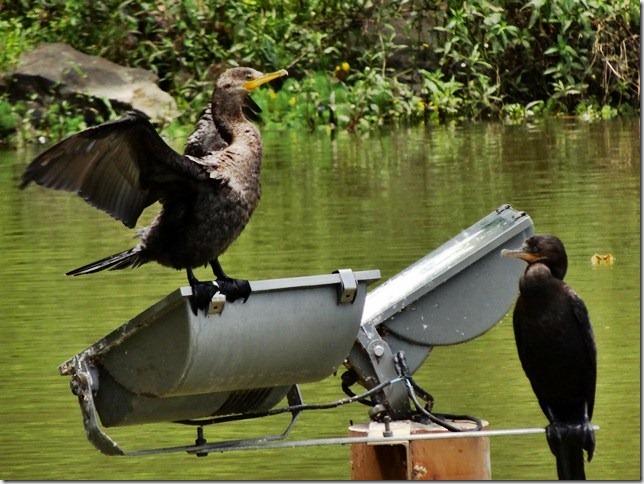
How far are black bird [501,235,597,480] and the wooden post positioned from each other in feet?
0.91

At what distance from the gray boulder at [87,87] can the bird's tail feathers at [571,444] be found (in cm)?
1301

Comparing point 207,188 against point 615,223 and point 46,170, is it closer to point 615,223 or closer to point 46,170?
point 46,170

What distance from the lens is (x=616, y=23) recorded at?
1927 cm

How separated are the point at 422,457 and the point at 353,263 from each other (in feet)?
15.9

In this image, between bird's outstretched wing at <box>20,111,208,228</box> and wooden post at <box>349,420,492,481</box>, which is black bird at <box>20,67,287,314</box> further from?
wooden post at <box>349,420,492,481</box>

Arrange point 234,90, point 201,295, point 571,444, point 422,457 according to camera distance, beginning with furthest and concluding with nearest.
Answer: point 234,90 < point 422,457 < point 571,444 < point 201,295

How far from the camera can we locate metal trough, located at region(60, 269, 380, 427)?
5023mm

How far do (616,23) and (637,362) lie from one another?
12.1m

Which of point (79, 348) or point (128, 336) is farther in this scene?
point (79, 348)

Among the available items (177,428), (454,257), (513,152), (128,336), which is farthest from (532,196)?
(128,336)

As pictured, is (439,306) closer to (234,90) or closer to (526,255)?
(526,255)

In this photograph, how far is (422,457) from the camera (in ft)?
18.0

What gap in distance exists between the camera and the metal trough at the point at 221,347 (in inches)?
198

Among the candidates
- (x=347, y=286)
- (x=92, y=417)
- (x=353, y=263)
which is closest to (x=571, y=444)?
(x=347, y=286)
